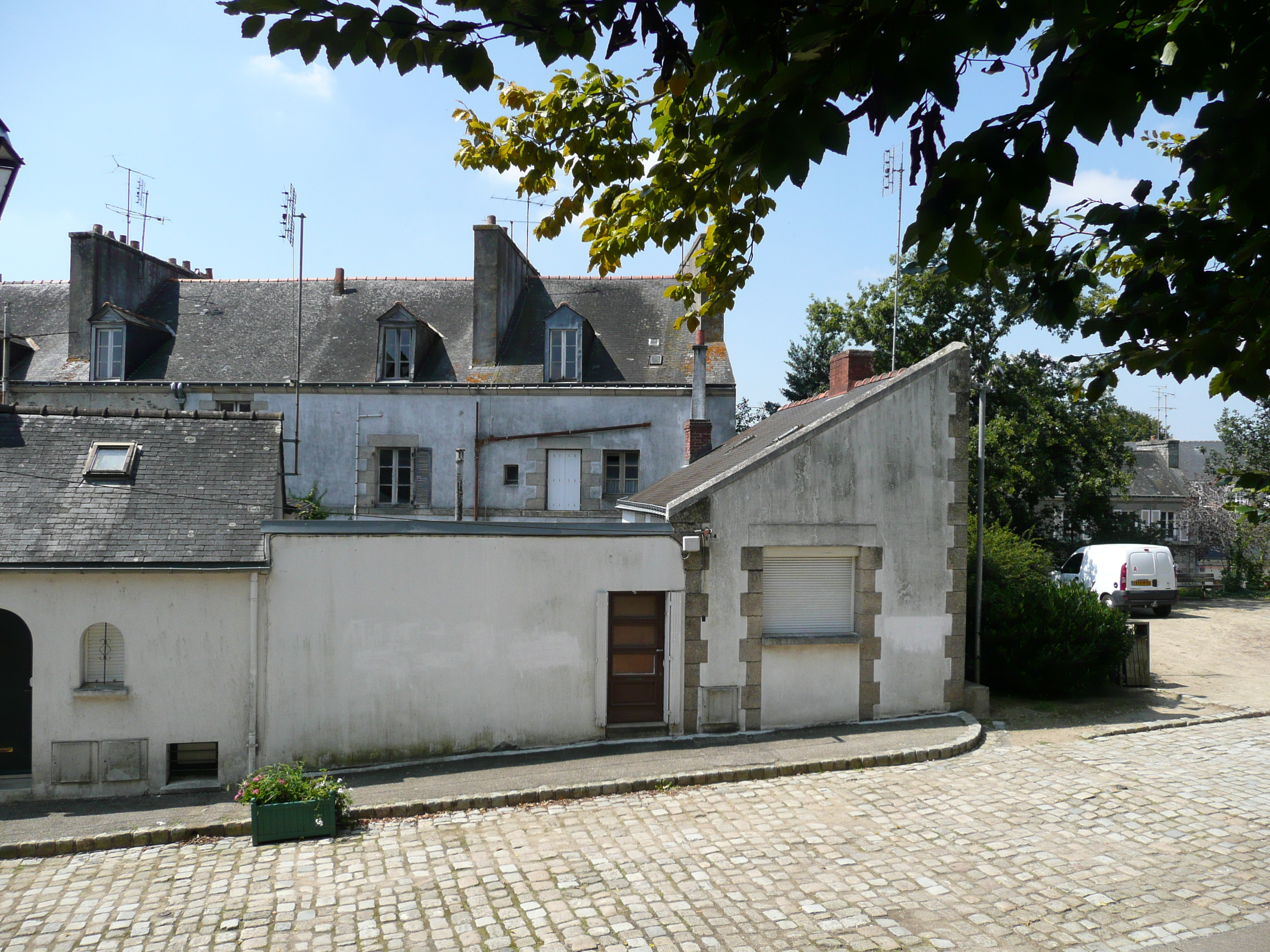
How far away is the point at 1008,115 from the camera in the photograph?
9.93ft

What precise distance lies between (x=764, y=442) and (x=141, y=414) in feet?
28.1

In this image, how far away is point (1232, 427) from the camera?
1157 inches

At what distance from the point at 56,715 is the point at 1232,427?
1295 inches

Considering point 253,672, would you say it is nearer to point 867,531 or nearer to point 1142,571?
point 867,531

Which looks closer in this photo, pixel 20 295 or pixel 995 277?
pixel 995 277

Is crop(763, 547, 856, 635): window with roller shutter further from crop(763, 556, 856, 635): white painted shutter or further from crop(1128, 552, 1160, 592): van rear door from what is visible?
crop(1128, 552, 1160, 592): van rear door

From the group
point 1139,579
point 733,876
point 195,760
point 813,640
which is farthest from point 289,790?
point 1139,579

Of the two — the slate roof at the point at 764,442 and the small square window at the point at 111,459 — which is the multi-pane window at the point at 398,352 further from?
the small square window at the point at 111,459

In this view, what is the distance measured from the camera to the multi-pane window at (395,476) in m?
22.8

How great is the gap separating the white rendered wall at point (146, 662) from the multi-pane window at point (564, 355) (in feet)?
45.6

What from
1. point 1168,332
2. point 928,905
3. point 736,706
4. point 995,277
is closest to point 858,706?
point 736,706

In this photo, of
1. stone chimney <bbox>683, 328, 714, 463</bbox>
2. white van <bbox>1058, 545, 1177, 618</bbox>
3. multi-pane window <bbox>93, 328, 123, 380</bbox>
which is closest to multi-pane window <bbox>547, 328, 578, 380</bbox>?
stone chimney <bbox>683, 328, 714, 463</bbox>

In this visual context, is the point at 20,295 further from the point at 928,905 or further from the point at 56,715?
the point at 928,905

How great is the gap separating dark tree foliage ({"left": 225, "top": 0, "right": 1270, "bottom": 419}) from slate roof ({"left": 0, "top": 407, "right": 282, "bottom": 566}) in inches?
287
